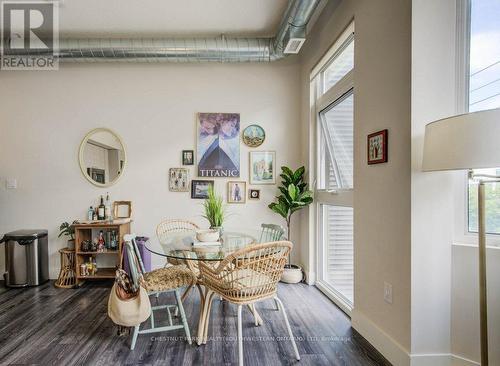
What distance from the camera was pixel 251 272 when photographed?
77.9 inches

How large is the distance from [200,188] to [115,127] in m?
1.46

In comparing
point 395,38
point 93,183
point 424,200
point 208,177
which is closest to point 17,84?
point 93,183

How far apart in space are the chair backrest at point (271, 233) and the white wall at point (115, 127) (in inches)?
45.2

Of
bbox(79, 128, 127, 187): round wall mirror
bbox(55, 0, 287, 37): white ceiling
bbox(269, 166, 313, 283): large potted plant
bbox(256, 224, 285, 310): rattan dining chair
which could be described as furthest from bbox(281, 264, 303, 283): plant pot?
bbox(55, 0, 287, 37): white ceiling

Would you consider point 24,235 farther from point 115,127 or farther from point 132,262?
point 132,262

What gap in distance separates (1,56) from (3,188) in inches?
69.6

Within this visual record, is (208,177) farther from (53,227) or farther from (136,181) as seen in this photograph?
(53,227)

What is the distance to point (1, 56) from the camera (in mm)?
3557

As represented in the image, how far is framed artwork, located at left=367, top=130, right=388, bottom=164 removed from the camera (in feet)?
6.32

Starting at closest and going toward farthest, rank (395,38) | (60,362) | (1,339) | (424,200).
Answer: (424,200)
(395,38)
(60,362)
(1,339)

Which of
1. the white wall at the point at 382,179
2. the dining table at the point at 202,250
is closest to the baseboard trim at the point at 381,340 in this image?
the white wall at the point at 382,179

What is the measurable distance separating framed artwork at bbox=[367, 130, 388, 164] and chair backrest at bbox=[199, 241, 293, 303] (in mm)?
916

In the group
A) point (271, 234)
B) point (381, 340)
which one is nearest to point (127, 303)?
point (271, 234)

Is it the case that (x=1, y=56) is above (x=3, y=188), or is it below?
above
